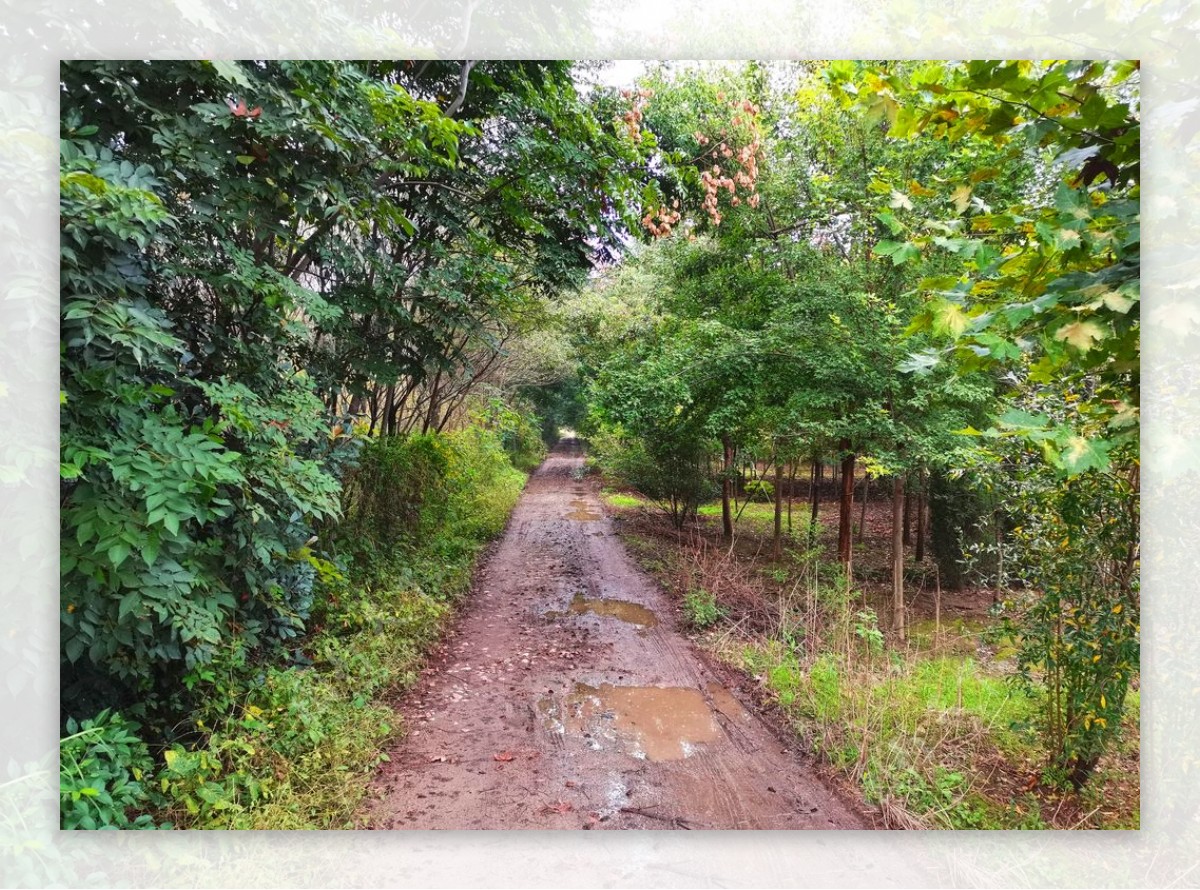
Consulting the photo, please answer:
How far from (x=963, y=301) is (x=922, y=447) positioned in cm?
273

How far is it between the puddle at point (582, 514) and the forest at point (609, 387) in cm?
451

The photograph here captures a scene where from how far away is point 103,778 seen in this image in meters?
1.81

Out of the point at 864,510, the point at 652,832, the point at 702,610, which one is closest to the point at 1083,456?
the point at 652,832

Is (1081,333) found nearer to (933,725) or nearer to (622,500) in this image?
(933,725)

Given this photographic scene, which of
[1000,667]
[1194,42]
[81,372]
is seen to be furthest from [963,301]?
[81,372]

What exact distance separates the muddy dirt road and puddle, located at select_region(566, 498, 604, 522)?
14.1 feet

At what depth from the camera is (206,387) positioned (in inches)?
76.0

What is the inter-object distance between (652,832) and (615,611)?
2.61 m

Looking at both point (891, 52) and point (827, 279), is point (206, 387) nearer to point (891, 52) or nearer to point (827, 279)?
point (891, 52)

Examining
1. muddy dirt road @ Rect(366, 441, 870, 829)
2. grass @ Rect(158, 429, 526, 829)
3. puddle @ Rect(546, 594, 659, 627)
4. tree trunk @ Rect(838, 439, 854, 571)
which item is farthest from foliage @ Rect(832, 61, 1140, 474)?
puddle @ Rect(546, 594, 659, 627)

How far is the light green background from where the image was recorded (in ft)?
4.99

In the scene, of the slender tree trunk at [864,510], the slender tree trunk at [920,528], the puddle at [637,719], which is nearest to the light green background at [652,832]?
the puddle at [637,719]

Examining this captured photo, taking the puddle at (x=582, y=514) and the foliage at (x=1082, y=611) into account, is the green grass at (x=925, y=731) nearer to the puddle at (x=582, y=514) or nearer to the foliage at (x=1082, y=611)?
the foliage at (x=1082, y=611)

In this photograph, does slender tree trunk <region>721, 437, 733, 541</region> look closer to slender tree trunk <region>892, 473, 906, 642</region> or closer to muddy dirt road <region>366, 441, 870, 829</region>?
slender tree trunk <region>892, 473, 906, 642</region>
